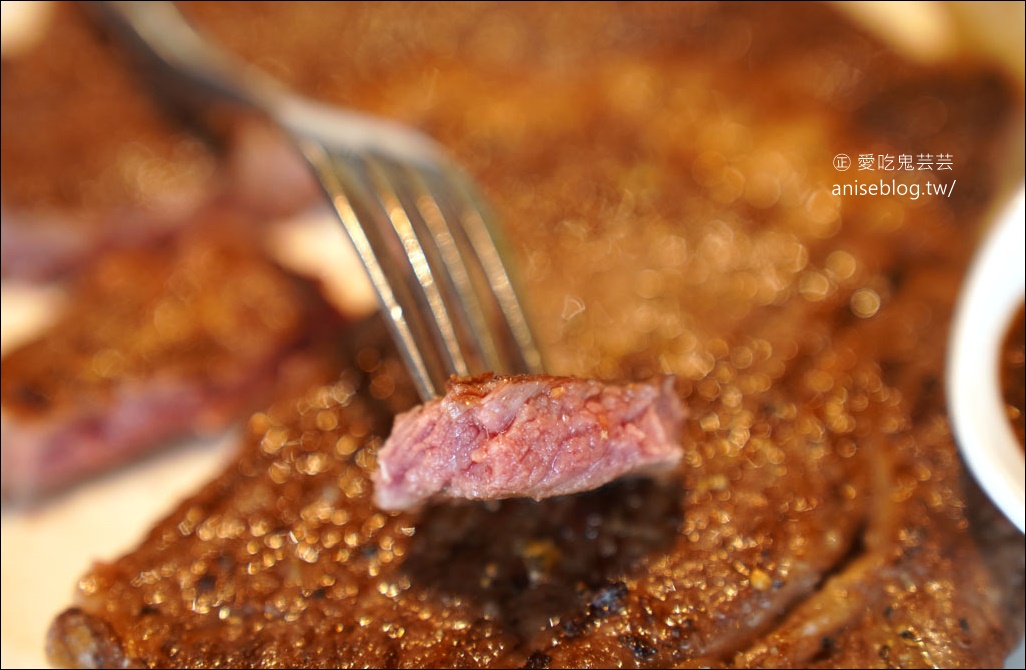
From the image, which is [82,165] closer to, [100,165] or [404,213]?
[100,165]

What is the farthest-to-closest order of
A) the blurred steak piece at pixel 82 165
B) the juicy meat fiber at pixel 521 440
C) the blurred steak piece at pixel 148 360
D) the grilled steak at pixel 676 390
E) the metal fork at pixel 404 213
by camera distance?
the blurred steak piece at pixel 82 165 → the blurred steak piece at pixel 148 360 → the metal fork at pixel 404 213 → the grilled steak at pixel 676 390 → the juicy meat fiber at pixel 521 440

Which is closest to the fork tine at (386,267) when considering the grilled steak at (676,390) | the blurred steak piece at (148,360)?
the grilled steak at (676,390)

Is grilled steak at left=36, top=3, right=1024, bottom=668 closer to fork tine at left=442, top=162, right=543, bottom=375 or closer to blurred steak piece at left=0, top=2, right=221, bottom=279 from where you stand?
fork tine at left=442, top=162, right=543, bottom=375

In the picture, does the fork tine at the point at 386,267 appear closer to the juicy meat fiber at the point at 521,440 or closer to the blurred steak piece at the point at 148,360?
the juicy meat fiber at the point at 521,440

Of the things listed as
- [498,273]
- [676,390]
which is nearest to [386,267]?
[498,273]

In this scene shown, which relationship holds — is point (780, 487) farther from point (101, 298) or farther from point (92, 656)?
point (101, 298)

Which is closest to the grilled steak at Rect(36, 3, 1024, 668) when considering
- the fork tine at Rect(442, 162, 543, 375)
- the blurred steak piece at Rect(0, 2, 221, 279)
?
the fork tine at Rect(442, 162, 543, 375)

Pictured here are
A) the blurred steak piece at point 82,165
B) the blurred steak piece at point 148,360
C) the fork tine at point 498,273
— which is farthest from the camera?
the blurred steak piece at point 82,165

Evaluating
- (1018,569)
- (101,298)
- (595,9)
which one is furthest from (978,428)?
(101,298)
